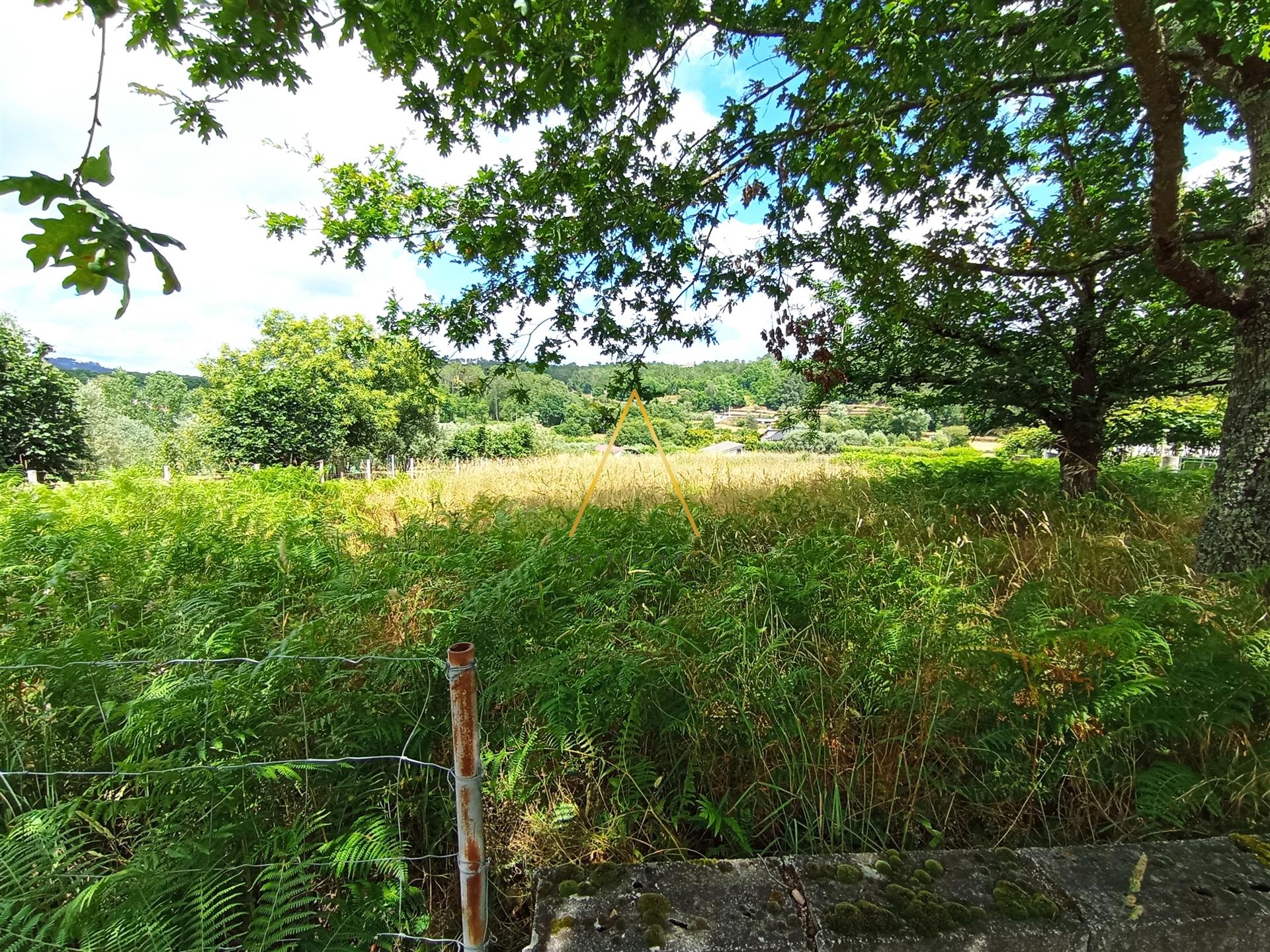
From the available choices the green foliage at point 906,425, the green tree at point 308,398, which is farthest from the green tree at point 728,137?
the green foliage at point 906,425

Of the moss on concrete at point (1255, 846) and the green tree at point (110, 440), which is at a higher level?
the green tree at point (110, 440)

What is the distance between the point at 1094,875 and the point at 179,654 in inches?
139

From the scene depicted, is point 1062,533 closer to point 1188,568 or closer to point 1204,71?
point 1188,568

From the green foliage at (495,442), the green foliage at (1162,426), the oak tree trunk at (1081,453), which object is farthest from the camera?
the green foliage at (495,442)

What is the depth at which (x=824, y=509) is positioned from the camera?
500cm

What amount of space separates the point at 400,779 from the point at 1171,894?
7.91 feet

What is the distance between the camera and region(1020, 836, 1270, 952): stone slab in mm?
1230

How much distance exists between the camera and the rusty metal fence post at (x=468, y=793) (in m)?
1.25

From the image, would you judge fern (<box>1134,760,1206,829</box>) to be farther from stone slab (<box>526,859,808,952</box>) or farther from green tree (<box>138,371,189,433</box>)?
green tree (<box>138,371,189,433</box>)

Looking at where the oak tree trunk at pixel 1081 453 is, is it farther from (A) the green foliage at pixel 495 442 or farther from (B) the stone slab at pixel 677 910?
(A) the green foliage at pixel 495 442

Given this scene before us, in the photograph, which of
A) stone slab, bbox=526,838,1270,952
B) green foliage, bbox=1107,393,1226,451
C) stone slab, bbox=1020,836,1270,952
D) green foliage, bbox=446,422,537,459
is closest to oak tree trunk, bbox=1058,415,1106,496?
green foliage, bbox=1107,393,1226,451

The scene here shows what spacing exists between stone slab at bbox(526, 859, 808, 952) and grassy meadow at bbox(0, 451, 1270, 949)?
28cm

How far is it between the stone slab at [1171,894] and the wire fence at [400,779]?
63.3 inches

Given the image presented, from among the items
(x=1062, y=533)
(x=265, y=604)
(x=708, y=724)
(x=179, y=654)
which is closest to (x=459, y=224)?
(x=265, y=604)
